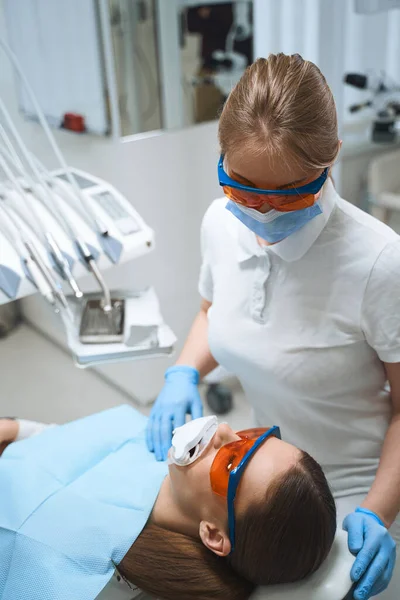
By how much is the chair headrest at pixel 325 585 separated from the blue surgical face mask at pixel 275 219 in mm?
569

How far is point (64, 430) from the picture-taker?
1.43 m

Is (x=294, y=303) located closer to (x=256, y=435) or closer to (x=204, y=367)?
(x=256, y=435)

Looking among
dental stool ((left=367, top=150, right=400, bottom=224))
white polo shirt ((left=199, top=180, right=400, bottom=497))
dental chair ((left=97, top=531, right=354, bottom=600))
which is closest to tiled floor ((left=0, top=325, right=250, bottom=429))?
white polo shirt ((left=199, top=180, right=400, bottom=497))

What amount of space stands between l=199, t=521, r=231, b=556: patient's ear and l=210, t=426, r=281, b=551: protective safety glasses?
1 centimetres

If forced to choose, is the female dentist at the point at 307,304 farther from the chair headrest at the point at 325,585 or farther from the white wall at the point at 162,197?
the white wall at the point at 162,197

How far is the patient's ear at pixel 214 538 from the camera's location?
A: 3.58 feet

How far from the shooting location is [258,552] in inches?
41.7

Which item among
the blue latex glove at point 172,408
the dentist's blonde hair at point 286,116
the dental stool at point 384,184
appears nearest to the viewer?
the dentist's blonde hair at point 286,116

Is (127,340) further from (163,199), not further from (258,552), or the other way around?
(163,199)

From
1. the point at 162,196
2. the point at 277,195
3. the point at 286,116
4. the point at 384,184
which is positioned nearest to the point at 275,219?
the point at 277,195

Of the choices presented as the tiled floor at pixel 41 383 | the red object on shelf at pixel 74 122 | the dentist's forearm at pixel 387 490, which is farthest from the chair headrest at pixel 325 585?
the red object on shelf at pixel 74 122

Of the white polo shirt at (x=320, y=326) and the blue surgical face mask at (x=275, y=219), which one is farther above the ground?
the blue surgical face mask at (x=275, y=219)

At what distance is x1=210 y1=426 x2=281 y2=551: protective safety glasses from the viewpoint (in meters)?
1.10

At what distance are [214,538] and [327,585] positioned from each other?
8.1 inches
